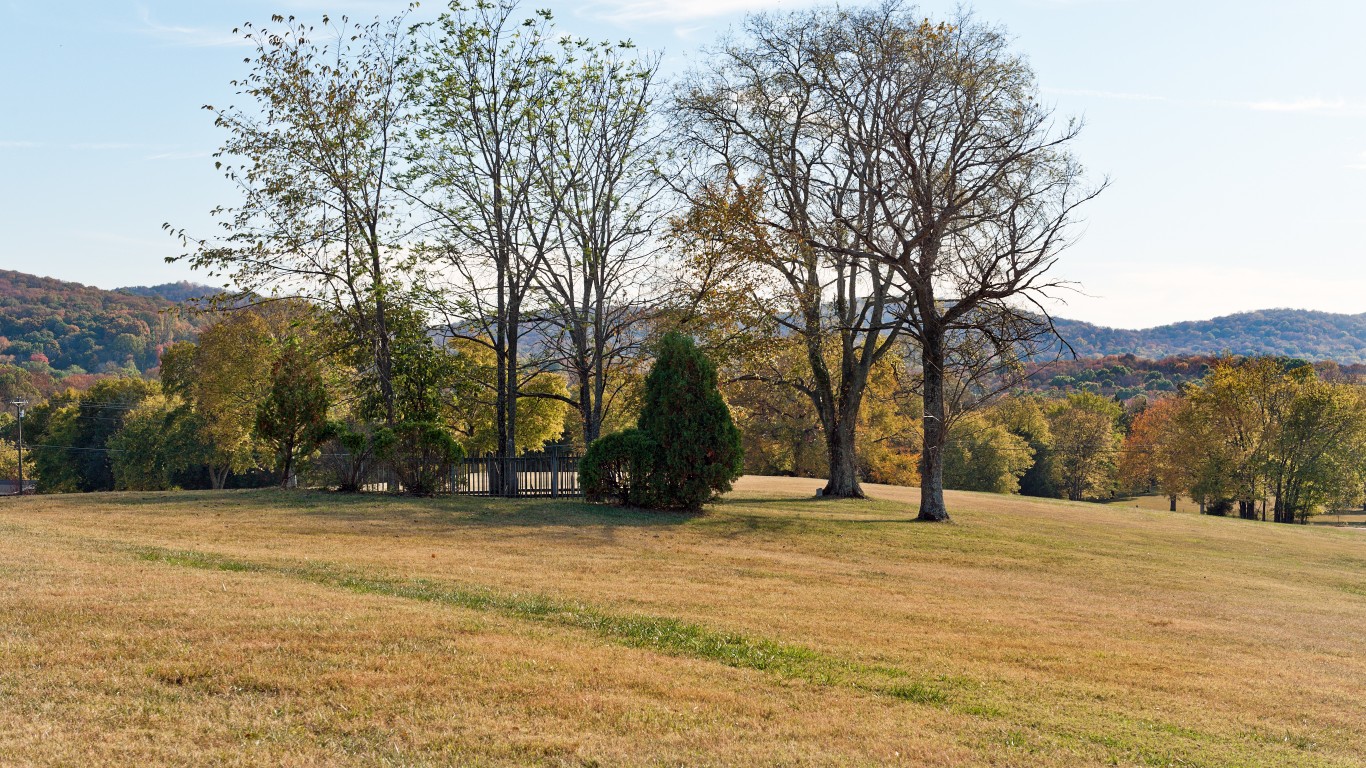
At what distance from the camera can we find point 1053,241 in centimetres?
2228

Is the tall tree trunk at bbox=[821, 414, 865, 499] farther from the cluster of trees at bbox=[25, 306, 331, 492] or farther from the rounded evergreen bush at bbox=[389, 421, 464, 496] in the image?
the cluster of trees at bbox=[25, 306, 331, 492]

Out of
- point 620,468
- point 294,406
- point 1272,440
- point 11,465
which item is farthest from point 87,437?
point 1272,440

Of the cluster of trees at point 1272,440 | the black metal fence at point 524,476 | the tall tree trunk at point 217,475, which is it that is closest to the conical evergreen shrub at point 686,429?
the black metal fence at point 524,476

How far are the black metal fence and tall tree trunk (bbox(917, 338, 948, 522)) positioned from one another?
9.25 meters

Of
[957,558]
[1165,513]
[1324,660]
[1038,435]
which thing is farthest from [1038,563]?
[1038,435]

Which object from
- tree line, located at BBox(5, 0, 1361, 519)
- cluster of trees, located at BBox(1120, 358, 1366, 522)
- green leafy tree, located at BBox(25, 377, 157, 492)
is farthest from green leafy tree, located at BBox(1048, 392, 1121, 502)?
green leafy tree, located at BBox(25, 377, 157, 492)

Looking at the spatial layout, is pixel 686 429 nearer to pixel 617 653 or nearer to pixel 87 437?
pixel 617 653

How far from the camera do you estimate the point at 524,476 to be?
86.8ft

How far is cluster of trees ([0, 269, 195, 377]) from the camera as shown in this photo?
368 feet

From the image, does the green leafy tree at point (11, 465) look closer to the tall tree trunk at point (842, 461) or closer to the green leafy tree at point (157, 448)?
the green leafy tree at point (157, 448)

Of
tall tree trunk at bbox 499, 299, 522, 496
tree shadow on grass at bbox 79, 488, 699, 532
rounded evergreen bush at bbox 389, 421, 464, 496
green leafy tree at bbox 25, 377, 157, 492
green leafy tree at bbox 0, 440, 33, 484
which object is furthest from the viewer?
green leafy tree at bbox 0, 440, 33, 484

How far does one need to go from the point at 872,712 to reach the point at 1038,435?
275ft

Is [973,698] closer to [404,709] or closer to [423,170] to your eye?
[404,709]

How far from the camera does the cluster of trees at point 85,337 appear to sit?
368 feet
